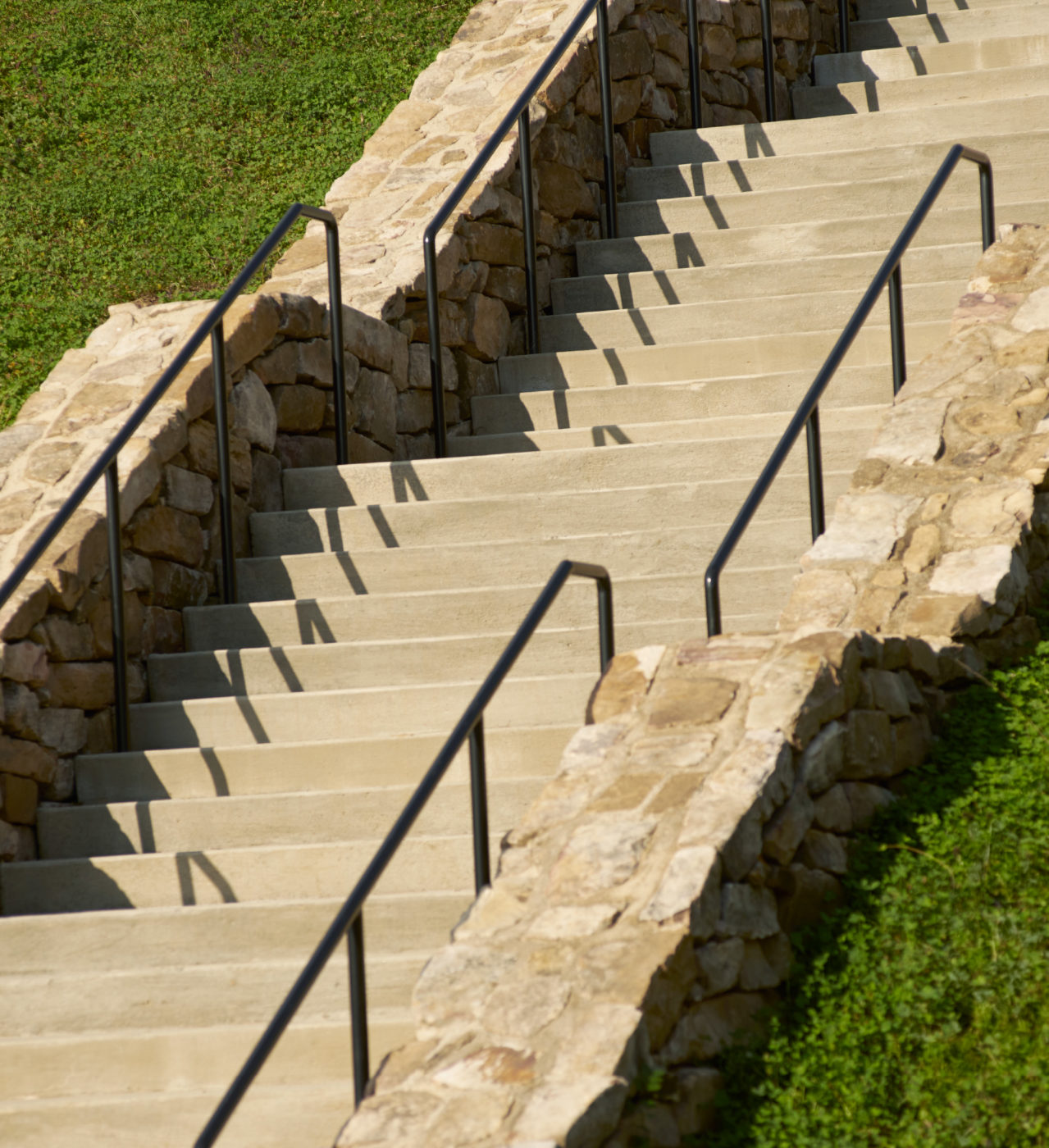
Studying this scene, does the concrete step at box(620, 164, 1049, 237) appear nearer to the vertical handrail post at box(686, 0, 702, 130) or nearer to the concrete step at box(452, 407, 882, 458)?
the vertical handrail post at box(686, 0, 702, 130)

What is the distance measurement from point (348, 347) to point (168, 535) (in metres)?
1.39

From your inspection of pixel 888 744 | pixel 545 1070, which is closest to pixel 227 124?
pixel 888 744

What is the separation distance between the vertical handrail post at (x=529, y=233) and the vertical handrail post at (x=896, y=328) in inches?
93.8

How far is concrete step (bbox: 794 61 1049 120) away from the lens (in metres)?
9.26

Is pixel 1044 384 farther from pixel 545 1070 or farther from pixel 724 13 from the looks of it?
pixel 724 13

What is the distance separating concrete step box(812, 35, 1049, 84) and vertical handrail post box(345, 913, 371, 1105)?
746 centimetres

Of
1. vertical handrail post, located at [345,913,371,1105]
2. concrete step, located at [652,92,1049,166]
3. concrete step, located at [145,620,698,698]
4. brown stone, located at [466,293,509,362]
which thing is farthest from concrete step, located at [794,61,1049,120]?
vertical handrail post, located at [345,913,371,1105]

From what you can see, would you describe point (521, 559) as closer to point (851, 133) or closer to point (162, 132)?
point (851, 133)

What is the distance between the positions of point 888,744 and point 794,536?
1591 millimetres

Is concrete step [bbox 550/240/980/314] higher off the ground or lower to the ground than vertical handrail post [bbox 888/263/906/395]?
lower

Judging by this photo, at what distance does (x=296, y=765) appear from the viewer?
18.2 ft

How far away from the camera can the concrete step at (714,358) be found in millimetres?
7375

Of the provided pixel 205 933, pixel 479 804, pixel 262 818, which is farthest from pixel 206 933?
pixel 479 804

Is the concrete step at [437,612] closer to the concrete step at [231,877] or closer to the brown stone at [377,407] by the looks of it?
the concrete step at [231,877]
